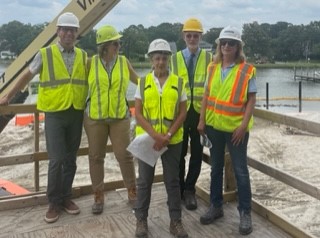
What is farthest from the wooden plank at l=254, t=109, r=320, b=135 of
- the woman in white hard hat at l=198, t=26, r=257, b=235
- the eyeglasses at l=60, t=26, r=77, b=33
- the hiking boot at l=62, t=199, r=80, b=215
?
the hiking boot at l=62, t=199, r=80, b=215

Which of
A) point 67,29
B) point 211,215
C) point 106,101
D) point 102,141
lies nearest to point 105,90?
point 106,101

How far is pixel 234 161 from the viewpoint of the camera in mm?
3848

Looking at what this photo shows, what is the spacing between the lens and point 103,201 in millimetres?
4492

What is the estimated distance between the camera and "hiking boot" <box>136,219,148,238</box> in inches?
150

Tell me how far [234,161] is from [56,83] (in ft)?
6.03

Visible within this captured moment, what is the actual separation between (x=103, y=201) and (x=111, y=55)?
1.56m

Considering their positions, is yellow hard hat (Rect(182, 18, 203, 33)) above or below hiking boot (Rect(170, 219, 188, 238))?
above

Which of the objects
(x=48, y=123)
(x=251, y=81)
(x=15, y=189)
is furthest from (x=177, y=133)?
(x=15, y=189)

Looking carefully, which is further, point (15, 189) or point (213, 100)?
point (15, 189)

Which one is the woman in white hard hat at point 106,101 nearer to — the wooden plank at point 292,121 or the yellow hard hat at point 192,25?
the yellow hard hat at point 192,25

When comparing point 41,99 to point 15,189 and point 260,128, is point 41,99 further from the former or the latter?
point 260,128

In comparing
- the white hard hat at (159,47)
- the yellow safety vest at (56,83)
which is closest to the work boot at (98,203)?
the yellow safety vest at (56,83)

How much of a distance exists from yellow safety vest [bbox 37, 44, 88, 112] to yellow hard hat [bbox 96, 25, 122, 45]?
33 centimetres

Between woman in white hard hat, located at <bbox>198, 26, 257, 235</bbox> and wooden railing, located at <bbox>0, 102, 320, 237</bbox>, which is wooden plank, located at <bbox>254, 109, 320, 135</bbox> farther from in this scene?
woman in white hard hat, located at <bbox>198, 26, 257, 235</bbox>
